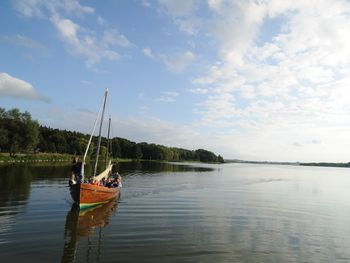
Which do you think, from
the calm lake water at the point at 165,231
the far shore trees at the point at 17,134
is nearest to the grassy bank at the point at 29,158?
the far shore trees at the point at 17,134

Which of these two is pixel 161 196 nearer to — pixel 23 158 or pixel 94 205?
pixel 94 205

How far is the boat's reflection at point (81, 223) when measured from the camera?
1731 centimetres

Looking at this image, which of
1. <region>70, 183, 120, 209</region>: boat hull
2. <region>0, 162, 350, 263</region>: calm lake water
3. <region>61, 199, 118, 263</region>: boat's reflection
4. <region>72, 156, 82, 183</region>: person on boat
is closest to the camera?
<region>0, 162, 350, 263</region>: calm lake water

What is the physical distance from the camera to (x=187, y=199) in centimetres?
3900

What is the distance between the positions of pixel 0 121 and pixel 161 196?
89.5 meters

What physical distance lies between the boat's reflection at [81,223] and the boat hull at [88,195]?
463mm

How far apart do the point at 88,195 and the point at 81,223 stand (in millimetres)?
5390

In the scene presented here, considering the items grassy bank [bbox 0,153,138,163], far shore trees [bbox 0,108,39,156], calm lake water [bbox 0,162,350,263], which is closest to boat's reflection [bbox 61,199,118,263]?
calm lake water [bbox 0,162,350,263]

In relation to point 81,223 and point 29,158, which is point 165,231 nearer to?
point 81,223

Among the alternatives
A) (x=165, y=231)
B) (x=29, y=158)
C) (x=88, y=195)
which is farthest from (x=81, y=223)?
(x=29, y=158)

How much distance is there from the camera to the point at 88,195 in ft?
94.6

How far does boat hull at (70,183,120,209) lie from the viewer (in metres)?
28.0

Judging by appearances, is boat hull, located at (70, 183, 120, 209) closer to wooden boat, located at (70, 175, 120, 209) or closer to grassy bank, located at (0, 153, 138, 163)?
wooden boat, located at (70, 175, 120, 209)

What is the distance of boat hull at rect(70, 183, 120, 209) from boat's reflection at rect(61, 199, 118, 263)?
463 millimetres
